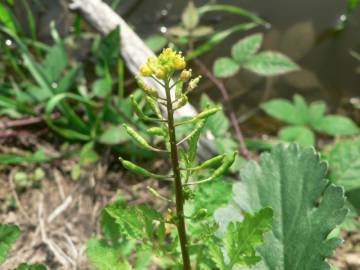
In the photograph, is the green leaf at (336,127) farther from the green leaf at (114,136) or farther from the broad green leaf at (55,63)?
the broad green leaf at (55,63)

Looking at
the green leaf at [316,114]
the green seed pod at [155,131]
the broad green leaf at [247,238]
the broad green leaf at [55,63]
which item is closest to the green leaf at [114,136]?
the broad green leaf at [55,63]

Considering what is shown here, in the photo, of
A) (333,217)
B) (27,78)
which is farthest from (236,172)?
(27,78)

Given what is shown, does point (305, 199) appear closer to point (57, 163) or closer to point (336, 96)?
point (57, 163)

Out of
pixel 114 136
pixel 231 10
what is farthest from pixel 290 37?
pixel 114 136

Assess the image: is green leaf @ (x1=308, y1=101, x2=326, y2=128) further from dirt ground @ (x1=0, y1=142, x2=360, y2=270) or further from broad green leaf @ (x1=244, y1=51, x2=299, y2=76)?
dirt ground @ (x1=0, y1=142, x2=360, y2=270)

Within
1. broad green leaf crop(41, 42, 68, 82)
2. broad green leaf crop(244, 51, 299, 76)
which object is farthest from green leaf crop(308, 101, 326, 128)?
broad green leaf crop(41, 42, 68, 82)
